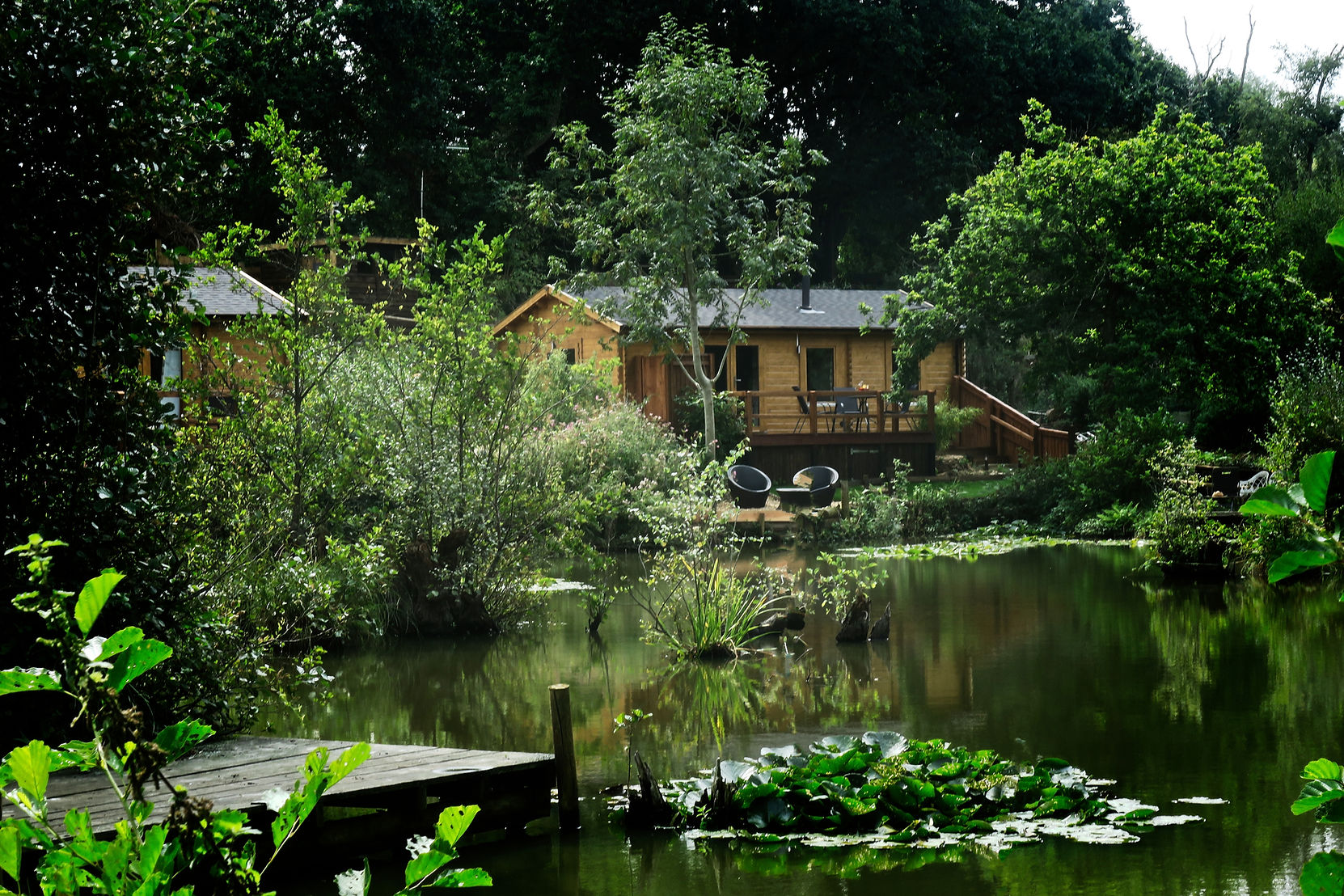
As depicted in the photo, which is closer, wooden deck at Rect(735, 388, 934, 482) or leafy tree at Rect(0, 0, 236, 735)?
leafy tree at Rect(0, 0, 236, 735)

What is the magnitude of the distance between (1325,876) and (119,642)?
1712 mm

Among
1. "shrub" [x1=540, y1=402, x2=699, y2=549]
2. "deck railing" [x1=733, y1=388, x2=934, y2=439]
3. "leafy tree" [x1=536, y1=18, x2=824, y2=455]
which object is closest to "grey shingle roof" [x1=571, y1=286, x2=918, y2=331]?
"deck railing" [x1=733, y1=388, x2=934, y2=439]

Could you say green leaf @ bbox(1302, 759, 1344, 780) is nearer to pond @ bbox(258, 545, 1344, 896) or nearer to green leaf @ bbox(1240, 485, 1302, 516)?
green leaf @ bbox(1240, 485, 1302, 516)

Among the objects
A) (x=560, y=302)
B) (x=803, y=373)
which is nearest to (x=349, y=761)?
(x=560, y=302)

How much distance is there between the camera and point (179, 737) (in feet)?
6.48

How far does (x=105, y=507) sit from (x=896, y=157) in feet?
133

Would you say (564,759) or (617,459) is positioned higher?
(617,459)

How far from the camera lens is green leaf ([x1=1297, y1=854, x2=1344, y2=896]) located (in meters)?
1.81

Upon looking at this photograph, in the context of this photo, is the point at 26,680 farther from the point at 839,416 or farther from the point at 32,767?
the point at 839,416

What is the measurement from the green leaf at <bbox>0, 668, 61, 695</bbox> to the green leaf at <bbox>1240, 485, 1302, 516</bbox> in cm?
159

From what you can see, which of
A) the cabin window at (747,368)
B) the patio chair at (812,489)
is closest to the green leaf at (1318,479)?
the patio chair at (812,489)

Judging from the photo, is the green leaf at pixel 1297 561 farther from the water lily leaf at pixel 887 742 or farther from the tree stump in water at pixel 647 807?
the water lily leaf at pixel 887 742

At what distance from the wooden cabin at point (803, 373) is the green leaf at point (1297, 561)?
23.9 m

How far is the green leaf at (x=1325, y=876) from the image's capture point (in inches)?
71.1
